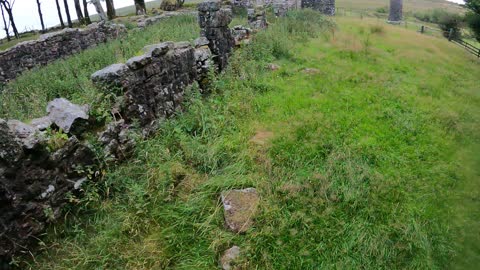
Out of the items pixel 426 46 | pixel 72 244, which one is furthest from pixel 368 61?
pixel 72 244

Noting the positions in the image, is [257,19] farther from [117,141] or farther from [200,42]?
[117,141]

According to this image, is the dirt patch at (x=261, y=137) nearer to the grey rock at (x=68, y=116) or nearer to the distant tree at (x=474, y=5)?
the grey rock at (x=68, y=116)

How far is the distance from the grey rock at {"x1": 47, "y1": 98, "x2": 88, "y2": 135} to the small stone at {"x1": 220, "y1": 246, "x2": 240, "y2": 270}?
2.56m

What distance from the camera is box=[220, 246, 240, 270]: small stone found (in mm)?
4051

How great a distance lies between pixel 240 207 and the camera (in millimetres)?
4754

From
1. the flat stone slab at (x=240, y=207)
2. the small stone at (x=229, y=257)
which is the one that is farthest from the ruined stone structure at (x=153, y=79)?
the small stone at (x=229, y=257)

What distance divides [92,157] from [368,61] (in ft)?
Result: 32.5

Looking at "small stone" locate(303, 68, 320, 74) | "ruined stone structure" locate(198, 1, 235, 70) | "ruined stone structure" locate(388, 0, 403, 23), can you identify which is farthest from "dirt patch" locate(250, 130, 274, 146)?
"ruined stone structure" locate(388, 0, 403, 23)

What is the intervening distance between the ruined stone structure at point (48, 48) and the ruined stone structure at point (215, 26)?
806 centimetres

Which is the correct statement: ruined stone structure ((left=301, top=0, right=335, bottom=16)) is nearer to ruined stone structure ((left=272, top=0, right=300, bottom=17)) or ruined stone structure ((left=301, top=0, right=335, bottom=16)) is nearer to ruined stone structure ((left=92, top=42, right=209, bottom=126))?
ruined stone structure ((left=272, top=0, right=300, bottom=17))

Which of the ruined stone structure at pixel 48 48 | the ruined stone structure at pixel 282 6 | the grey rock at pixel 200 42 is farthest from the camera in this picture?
the ruined stone structure at pixel 282 6

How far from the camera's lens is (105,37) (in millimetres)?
16141

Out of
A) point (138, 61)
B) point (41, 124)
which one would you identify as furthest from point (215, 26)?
point (41, 124)

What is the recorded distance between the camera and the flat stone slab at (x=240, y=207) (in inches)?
178
